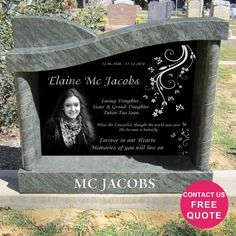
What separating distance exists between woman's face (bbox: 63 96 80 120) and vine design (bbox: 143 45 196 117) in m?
0.63

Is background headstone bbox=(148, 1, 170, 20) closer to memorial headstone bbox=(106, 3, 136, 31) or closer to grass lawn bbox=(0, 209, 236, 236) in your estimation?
memorial headstone bbox=(106, 3, 136, 31)

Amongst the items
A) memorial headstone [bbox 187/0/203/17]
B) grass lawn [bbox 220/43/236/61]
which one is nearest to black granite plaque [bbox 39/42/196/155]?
grass lawn [bbox 220/43/236/61]

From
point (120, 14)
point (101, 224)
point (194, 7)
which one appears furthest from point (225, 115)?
Result: point (120, 14)

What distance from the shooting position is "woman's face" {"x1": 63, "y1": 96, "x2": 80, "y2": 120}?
11.2ft

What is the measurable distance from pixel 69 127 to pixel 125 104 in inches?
22.6

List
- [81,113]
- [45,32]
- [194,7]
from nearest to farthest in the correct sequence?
[45,32] < [81,113] < [194,7]

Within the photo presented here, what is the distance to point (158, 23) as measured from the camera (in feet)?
9.75

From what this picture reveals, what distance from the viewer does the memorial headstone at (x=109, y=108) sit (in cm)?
308

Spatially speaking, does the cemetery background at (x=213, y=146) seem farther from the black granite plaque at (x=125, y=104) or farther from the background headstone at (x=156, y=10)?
the background headstone at (x=156, y=10)

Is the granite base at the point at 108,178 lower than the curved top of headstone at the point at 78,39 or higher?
lower

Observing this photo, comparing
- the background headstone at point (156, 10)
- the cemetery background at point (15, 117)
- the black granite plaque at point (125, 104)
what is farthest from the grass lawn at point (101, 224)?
the background headstone at point (156, 10)

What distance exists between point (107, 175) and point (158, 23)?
1.42m

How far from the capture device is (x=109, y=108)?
3.45 metres

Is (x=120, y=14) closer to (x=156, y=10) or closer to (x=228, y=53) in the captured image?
(x=156, y=10)
